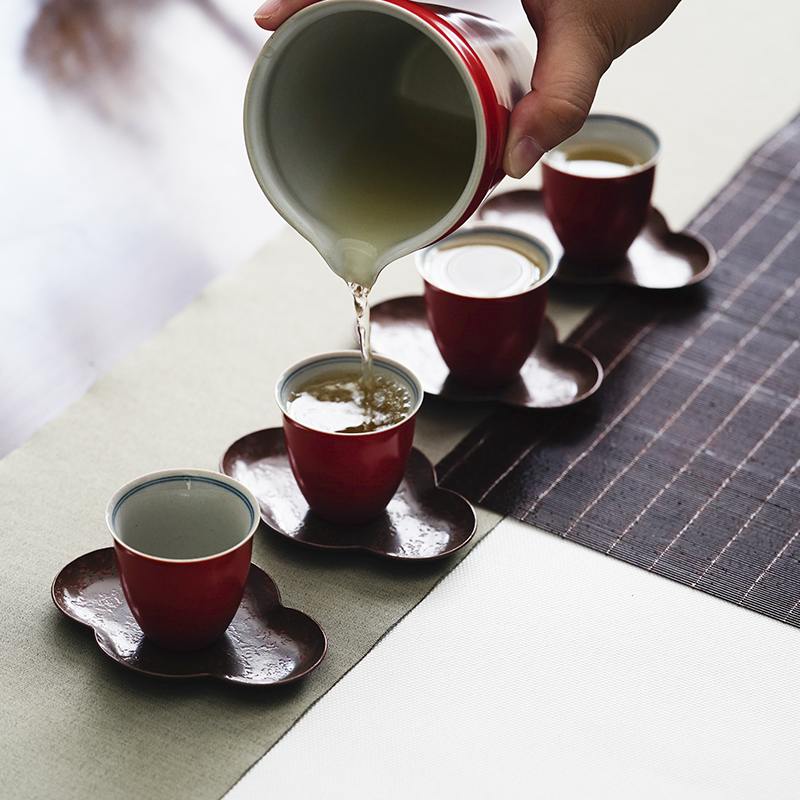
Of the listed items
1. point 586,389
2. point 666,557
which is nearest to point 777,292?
point 586,389

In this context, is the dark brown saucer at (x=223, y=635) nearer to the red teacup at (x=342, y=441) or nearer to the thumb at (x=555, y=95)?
the red teacup at (x=342, y=441)

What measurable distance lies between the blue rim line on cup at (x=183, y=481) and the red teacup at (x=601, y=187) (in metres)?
0.67

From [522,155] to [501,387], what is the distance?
0.39 metres

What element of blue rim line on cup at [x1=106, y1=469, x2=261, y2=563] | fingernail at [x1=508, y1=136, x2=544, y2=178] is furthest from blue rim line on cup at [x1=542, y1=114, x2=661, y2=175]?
blue rim line on cup at [x1=106, y1=469, x2=261, y2=563]

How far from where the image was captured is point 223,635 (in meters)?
0.98

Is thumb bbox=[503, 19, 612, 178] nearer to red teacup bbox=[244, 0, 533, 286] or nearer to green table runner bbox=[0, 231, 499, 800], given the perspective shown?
red teacup bbox=[244, 0, 533, 286]

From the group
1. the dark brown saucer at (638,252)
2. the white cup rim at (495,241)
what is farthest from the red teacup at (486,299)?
the dark brown saucer at (638,252)

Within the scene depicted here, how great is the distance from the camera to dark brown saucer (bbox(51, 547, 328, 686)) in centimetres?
95

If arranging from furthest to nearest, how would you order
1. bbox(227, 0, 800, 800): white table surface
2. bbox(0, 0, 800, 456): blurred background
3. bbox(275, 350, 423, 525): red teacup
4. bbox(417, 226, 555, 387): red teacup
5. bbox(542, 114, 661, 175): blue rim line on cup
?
bbox(542, 114, 661, 175): blue rim line on cup
bbox(0, 0, 800, 456): blurred background
bbox(417, 226, 555, 387): red teacup
bbox(275, 350, 423, 525): red teacup
bbox(227, 0, 800, 800): white table surface

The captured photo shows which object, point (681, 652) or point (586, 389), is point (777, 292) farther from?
point (681, 652)

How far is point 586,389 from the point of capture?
1.30 m

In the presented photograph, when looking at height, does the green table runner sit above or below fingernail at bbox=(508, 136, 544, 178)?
below

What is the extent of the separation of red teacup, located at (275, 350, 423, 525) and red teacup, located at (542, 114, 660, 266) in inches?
17.6

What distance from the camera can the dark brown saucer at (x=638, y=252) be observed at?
1.49m
